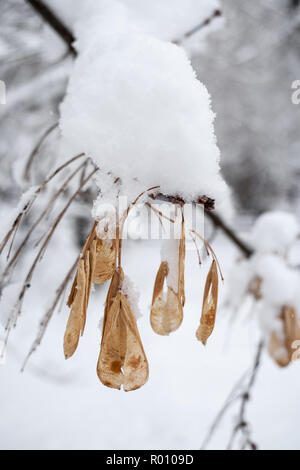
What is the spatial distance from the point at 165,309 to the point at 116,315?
0.05 m

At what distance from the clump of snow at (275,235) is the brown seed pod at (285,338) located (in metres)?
0.23

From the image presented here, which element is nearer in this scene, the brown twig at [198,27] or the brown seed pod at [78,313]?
the brown seed pod at [78,313]

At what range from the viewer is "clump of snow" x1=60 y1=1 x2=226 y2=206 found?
0.26m

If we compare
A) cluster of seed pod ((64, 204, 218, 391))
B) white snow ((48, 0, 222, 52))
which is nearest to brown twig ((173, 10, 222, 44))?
white snow ((48, 0, 222, 52))

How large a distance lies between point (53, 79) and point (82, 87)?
18.6 inches

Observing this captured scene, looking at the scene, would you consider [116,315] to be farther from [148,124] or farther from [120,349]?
[148,124]

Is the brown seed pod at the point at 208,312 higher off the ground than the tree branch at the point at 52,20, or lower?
lower

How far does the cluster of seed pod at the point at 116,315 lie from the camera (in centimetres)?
22

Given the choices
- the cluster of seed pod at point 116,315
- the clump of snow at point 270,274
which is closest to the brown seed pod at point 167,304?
the cluster of seed pod at point 116,315

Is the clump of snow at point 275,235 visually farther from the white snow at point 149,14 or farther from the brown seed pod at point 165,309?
the brown seed pod at point 165,309

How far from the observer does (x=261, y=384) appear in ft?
5.89

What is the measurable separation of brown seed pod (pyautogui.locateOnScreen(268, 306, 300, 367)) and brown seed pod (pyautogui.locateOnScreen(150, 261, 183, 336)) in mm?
404

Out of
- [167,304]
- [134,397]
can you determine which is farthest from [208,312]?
[134,397]

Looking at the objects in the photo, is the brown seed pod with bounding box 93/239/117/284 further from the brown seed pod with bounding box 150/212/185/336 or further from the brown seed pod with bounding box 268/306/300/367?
the brown seed pod with bounding box 268/306/300/367
